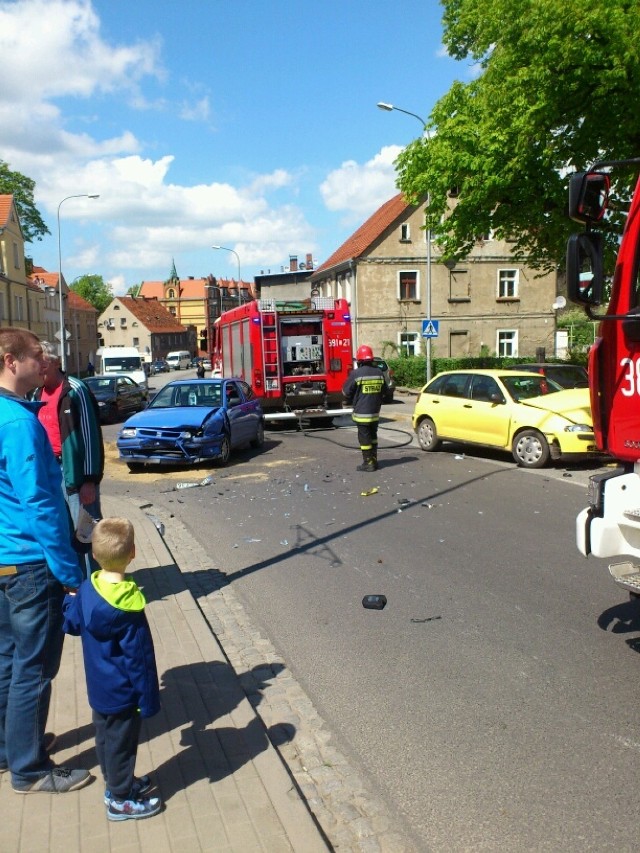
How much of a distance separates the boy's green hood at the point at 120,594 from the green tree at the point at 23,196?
190 feet

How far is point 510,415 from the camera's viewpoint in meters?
13.0

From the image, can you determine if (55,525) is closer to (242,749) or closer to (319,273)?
(242,749)

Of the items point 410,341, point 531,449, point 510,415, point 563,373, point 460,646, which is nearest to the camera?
point 460,646

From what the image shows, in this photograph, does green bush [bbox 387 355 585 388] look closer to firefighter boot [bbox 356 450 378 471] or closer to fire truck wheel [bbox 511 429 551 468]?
fire truck wheel [bbox 511 429 551 468]

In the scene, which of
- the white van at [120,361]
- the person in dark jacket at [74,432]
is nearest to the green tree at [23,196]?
the white van at [120,361]

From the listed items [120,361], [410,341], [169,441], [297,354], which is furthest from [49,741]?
Result: [120,361]

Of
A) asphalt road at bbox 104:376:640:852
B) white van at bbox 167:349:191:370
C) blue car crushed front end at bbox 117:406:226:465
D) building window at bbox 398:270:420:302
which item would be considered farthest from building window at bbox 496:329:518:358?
white van at bbox 167:349:191:370

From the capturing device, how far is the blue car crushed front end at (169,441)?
13.5 m

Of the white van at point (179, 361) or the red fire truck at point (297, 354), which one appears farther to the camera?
the white van at point (179, 361)

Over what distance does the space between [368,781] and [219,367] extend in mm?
22557

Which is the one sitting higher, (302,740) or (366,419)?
A: (366,419)

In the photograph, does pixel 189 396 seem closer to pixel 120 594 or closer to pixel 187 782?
pixel 187 782

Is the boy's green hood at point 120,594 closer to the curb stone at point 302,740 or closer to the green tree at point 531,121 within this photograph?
the curb stone at point 302,740

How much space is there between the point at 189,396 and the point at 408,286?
1179 inches
